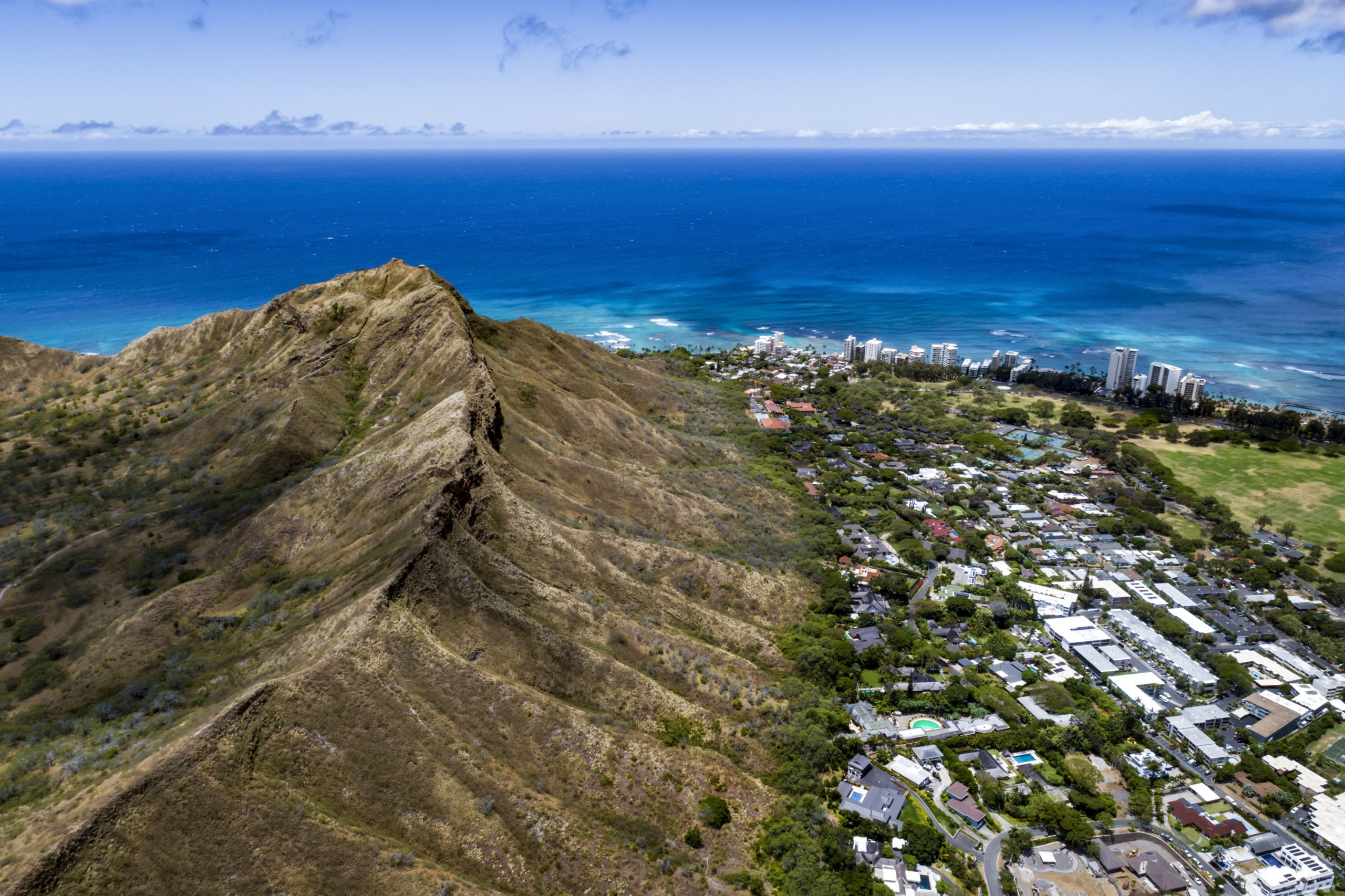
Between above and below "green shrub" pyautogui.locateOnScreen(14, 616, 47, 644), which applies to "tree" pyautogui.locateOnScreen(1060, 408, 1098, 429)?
below

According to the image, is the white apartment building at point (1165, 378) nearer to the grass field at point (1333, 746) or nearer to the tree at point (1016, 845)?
the grass field at point (1333, 746)

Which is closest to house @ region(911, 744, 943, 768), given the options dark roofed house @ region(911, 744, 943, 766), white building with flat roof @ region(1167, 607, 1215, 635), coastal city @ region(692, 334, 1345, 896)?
dark roofed house @ region(911, 744, 943, 766)

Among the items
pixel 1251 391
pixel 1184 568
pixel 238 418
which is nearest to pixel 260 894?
pixel 238 418

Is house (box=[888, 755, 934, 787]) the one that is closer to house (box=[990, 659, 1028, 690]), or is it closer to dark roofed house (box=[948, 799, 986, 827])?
dark roofed house (box=[948, 799, 986, 827])

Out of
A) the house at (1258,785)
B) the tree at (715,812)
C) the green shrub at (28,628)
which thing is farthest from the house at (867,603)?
the green shrub at (28,628)

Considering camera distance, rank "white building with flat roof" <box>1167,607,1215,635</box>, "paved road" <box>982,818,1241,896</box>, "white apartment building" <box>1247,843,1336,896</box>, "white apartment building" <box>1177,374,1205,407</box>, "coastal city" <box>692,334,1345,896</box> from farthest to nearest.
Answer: "white apartment building" <box>1177,374,1205,407</box> < "white building with flat roof" <box>1167,607,1215,635</box> < "coastal city" <box>692,334,1345,896</box> < "paved road" <box>982,818,1241,896</box> < "white apartment building" <box>1247,843,1336,896</box>

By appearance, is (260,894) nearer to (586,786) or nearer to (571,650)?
(586,786)
